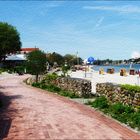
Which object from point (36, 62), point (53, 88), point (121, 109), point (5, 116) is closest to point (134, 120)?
point (121, 109)

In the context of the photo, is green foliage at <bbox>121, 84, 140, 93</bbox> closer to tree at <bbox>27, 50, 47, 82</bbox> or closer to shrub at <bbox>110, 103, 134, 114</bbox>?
shrub at <bbox>110, 103, 134, 114</bbox>

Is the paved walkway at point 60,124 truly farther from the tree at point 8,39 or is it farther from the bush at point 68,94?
the tree at point 8,39

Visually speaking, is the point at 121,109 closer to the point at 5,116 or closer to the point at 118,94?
the point at 118,94

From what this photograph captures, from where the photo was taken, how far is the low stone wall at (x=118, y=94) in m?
17.1

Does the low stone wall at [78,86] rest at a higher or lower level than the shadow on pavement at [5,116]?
higher

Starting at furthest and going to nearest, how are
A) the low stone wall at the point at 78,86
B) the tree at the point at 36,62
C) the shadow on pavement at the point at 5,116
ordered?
the tree at the point at 36,62
the low stone wall at the point at 78,86
the shadow on pavement at the point at 5,116

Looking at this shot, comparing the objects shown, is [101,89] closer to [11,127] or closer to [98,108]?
[98,108]

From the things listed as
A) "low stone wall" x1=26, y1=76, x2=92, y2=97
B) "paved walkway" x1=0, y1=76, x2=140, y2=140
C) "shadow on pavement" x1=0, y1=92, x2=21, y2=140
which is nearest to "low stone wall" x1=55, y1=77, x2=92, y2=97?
"low stone wall" x1=26, y1=76, x2=92, y2=97

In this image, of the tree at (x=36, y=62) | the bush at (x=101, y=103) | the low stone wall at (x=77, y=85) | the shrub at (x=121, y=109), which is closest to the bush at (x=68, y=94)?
the low stone wall at (x=77, y=85)

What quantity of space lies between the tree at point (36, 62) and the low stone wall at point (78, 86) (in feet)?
25.2

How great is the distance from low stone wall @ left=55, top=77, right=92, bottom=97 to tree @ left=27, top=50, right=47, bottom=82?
7667 mm

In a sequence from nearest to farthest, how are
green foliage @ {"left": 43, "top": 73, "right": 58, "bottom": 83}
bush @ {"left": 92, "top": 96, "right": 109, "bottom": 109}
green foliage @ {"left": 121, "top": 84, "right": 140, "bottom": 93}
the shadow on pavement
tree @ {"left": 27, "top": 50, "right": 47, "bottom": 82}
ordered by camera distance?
1. the shadow on pavement
2. green foliage @ {"left": 121, "top": 84, "right": 140, "bottom": 93}
3. bush @ {"left": 92, "top": 96, "right": 109, "bottom": 109}
4. green foliage @ {"left": 43, "top": 73, "right": 58, "bottom": 83}
5. tree @ {"left": 27, "top": 50, "right": 47, "bottom": 82}

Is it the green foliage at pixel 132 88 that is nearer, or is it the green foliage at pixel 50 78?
the green foliage at pixel 132 88

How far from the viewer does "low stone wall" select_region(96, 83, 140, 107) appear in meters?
17.1
